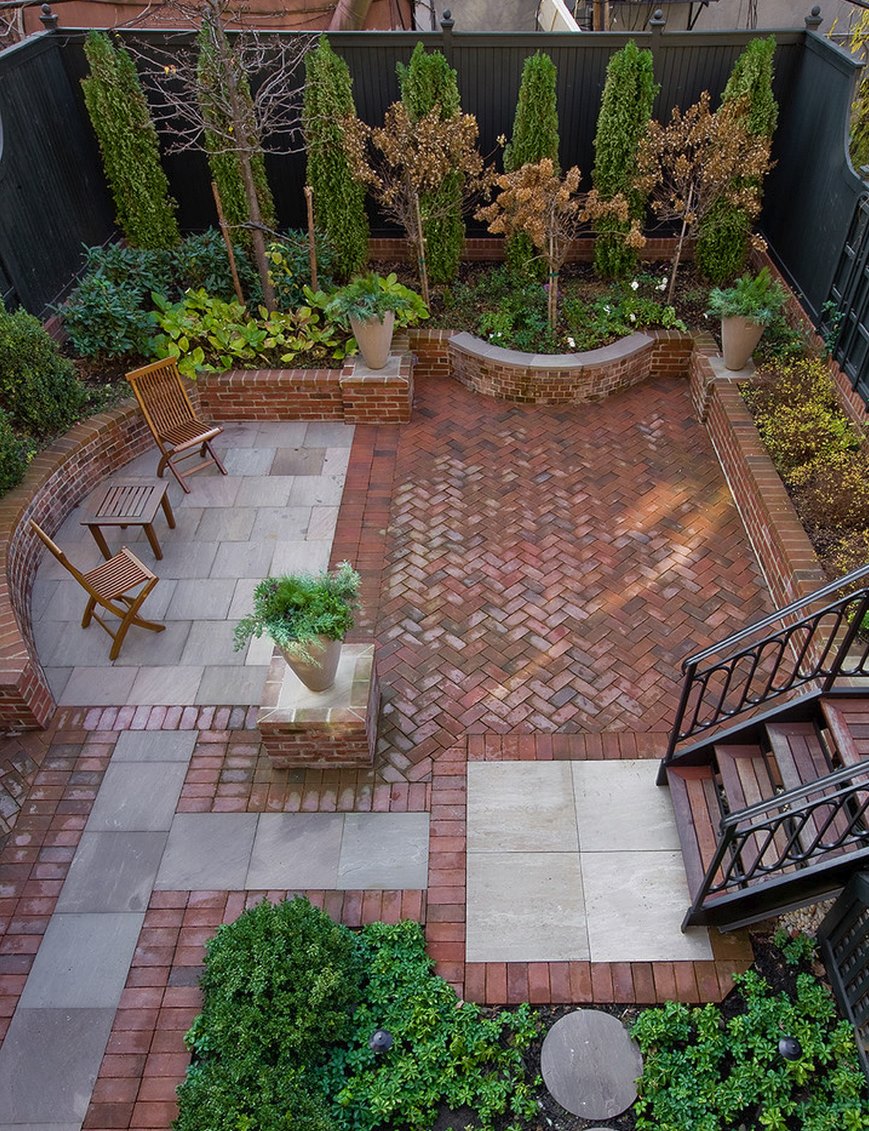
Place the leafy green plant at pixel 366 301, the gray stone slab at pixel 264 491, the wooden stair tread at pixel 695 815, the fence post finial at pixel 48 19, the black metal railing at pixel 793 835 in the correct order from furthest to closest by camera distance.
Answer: the fence post finial at pixel 48 19 < the leafy green plant at pixel 366 301 < the gray stone slab at pixel 264 491 < the wooden stair tread at pixel 695 815 < the black metal railing at pixel 793 835

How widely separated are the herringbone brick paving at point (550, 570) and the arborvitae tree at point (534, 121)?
6.26 feet

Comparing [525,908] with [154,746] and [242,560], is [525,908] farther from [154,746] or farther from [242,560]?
[242,560]

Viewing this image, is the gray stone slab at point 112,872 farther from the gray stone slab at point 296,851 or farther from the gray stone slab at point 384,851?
the gray stone slab at point 384,851

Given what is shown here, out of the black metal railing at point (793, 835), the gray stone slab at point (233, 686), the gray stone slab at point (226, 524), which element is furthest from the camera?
the gray stone slab at point (226, 524)

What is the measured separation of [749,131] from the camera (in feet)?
23.7

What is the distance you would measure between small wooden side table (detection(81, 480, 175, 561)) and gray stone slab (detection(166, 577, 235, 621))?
431 millimetres

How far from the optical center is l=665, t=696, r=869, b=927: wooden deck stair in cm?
338

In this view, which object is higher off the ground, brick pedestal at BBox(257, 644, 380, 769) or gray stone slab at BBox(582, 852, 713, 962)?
brick pedestal at BBox(257, 644, 380, 769)

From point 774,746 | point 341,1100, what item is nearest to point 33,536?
point 341,1100

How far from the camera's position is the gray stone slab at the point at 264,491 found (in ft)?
20.9

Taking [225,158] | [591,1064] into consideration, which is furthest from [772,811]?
[225,158]

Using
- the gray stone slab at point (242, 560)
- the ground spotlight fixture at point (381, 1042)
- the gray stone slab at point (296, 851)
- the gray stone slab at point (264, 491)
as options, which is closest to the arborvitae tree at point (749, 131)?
the gray stone slab at point (264, 491)

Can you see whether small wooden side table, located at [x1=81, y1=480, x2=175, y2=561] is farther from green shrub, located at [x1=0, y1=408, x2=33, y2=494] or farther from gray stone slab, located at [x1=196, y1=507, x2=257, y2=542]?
green shrub, located at [x1=0, y1=408, x2=33, y2=494]

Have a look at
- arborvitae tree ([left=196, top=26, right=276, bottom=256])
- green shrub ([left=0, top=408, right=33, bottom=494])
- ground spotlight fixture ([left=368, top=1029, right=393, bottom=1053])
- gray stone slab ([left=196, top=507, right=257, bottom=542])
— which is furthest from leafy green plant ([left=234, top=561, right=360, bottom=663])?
arborvitae tree ([left=196, top=26, right=276, bottom=256])
